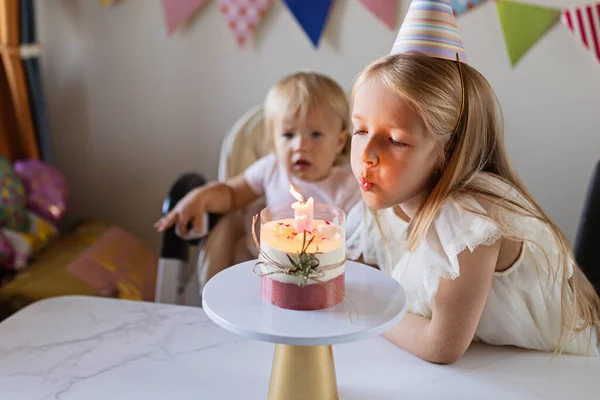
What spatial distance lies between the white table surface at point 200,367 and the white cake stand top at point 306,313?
0.18 meters

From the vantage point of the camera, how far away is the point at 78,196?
8.16ft

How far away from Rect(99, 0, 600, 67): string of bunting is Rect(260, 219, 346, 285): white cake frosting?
129 centimetres

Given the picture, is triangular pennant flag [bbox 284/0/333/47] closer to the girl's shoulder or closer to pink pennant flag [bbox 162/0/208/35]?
pink pennant flag [bbox 162/0/208/35]

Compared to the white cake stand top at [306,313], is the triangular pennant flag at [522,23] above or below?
above

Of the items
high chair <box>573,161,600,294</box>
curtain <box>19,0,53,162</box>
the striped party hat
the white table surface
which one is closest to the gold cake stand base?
the white table surface

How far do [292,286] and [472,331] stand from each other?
1.13 ft

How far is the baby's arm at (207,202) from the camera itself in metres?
1.55

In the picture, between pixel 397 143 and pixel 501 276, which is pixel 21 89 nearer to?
pixel 397 143

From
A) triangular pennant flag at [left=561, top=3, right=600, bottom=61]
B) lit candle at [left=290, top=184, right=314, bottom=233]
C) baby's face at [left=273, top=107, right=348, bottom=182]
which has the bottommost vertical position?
baby's face at [left=273, top=107, right=348, bottom=182]

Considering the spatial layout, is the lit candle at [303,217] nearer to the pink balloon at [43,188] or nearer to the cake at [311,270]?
the cake at [311,270]

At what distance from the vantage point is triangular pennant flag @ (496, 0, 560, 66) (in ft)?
6.19

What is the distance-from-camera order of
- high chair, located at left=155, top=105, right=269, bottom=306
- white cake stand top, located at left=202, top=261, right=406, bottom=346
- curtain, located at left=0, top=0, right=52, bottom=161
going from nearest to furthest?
1. white cake stand top, located at left=202, top=261, right=406, bottom=346
2. high chair, located at left=155, top=105, right=269, bottom=306
3. curtain, located at left=0, top=0, right=52, bottom=161

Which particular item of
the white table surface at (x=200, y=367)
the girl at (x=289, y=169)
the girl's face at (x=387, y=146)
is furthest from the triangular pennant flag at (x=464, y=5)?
the white table surface at (x=200, y=367)

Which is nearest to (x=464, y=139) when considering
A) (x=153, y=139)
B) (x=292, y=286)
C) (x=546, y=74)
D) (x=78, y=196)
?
(x=292, y=286)
